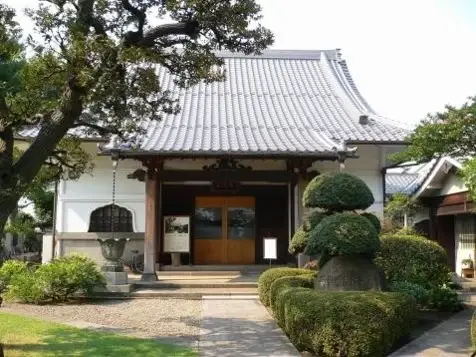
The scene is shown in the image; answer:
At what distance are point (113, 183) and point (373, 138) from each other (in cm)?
823

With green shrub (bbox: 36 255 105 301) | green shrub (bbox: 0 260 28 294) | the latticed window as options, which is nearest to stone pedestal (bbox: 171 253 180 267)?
the latticed window

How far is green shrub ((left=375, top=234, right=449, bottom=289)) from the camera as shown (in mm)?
11320

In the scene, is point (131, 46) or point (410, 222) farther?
point (410, 222)

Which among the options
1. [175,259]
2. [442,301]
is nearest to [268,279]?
[442,301]

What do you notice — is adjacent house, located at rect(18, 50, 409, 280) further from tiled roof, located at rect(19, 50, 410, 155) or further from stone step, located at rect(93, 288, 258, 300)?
stone step, located at rect(93, 288, 258, 300)

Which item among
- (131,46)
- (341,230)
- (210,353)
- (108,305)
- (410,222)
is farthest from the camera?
(410,222)

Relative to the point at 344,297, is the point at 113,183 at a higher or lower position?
higher

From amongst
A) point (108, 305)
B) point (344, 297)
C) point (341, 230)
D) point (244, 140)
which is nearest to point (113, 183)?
point (244, 140)

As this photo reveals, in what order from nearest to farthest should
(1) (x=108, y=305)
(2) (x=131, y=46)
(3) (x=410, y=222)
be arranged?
(2) (x=131, y=46) → (1) (x=108, y=305) → (3) (x=410, y=222)

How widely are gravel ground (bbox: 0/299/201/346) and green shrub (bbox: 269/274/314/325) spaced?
140 cm

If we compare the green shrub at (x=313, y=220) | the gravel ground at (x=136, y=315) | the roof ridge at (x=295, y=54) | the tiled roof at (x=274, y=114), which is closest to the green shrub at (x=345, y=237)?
the green shrub at (x=313, y=220)

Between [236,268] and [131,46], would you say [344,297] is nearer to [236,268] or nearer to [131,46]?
[131,46]

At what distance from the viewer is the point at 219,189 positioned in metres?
17.2

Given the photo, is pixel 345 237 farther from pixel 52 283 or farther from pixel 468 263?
pixel 468 263
